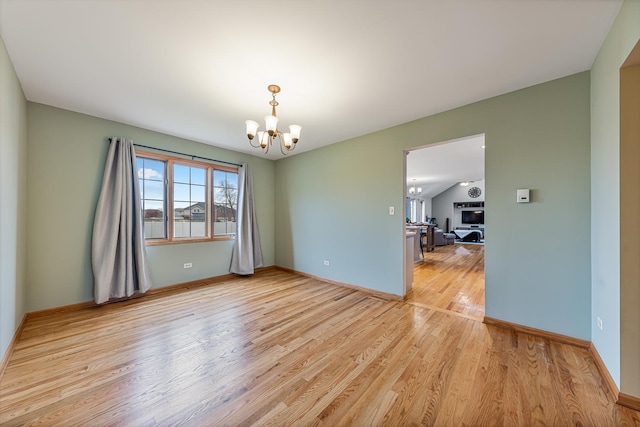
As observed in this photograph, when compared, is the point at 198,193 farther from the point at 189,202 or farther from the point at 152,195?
the point at 152,195

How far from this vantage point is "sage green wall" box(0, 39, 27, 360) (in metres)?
1.78

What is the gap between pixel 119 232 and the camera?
3115 millimetres

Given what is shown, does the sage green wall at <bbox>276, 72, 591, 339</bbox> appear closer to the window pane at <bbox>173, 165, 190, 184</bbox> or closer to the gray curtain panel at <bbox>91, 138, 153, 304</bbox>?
the window pane at <bbox>173, 165, 190, 184</bbox>

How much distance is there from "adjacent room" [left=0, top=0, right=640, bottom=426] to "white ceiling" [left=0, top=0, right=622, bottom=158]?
0.07 feet

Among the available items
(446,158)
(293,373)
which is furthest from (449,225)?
(293,373)

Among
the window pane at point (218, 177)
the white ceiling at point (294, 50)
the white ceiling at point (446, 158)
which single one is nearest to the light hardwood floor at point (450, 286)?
the white ceiling at point (446, 158)

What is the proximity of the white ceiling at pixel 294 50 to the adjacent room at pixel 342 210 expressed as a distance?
0.07 feet

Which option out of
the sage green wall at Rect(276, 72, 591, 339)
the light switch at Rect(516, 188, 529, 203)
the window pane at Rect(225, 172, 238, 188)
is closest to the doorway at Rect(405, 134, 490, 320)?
the sage green wall at Rect(276, 72, 591, 339)

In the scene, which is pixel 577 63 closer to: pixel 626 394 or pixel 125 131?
pixel 626 394

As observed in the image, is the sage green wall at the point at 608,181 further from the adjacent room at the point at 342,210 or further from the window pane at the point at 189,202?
the window pane at the point at 189,202

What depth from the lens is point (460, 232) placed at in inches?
436

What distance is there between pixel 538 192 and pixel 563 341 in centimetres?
140

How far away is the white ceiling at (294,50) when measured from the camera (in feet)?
4.79

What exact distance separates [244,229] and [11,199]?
9.14ft
